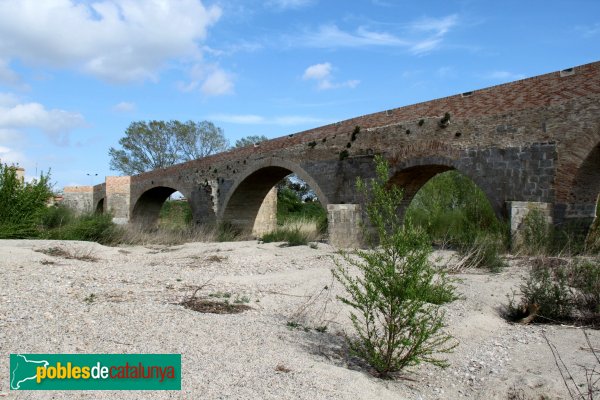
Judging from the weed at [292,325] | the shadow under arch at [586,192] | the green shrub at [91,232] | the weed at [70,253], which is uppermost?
the shadow under arch at [586,192]

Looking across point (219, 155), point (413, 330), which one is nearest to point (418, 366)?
point (413, 330)

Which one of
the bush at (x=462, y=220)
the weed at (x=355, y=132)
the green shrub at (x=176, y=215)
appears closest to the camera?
the bush at (x=462, y=220)

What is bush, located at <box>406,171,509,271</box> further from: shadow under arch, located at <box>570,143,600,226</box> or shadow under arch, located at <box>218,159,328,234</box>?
shadow under arch, located at <box>218,159,328,234</box>

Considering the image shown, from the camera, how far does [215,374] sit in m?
3.00

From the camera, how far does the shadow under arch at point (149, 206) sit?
27391 millimetres

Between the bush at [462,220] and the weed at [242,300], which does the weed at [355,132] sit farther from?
the weed at [242,300]

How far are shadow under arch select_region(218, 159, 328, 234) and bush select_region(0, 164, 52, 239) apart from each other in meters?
6.94

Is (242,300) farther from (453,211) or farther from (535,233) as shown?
(453,211)

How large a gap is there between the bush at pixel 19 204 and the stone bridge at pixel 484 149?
6.94 meters

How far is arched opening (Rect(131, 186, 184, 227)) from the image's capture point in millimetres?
27453

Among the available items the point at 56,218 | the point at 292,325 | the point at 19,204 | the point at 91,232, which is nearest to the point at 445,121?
the point at 292,325

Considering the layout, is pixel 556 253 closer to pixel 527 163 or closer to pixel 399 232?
pixel 527 163

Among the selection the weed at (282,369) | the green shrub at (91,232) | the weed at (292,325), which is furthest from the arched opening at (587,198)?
the green shrub at (91,232)

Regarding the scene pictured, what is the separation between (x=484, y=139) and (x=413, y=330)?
23.8 ft
